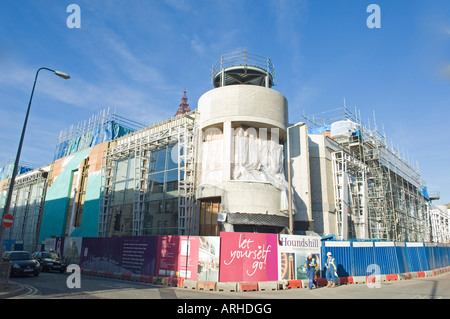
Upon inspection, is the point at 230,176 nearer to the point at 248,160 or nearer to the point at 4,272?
the point at 248,160

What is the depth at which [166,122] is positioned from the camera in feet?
94.1

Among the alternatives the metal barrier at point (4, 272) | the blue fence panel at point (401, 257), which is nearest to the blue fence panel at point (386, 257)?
the blue fence panel at point (401, 257)

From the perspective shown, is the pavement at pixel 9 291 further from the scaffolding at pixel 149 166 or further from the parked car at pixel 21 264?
the scaffolding at pixel 149 166

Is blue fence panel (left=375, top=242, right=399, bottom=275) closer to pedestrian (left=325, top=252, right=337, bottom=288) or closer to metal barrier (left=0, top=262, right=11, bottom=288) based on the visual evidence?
pedestrian (left=325, top=252, right=337, bottom=288)

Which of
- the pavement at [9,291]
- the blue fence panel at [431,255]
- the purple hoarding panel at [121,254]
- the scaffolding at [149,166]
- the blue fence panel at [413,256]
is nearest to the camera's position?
the pavement at [9,291]

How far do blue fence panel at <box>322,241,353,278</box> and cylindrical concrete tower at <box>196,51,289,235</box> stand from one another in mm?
4791

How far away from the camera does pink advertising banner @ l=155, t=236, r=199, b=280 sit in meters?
15.4

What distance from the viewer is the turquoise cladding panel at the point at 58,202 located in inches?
1452

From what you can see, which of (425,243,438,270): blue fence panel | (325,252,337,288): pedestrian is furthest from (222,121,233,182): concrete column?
(425,243,438,270): blue fence panel

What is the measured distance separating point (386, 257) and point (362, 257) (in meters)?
2.13

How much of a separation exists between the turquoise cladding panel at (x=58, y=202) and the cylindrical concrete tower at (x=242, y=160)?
19.4 meters
